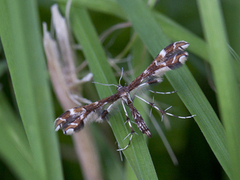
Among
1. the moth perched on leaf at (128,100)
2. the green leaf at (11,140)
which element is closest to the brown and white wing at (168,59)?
the moth perched on leaf at (128,100)

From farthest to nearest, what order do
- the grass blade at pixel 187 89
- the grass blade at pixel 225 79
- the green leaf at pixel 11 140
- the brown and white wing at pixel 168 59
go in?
the green leaf at pixel 11 140, the brown and white wing at pixel 168 59, the grass blade at pixel 187 89, the grass blade at pixel 225 79

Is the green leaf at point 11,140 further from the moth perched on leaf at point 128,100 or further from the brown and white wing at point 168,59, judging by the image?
the brown and white wing at point 168,59

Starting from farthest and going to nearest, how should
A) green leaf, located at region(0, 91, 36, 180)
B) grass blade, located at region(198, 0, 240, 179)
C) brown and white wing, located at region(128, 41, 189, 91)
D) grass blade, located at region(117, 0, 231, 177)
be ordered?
1. green leaf, located at region(0, 91, 36, 180)
2. brown and white wing, located at region(128, 41, 189, 91)
3. grass blade, located at region(117, 0, 231, 177)
4. grass blade, located at region(198, 0, 240, 179)

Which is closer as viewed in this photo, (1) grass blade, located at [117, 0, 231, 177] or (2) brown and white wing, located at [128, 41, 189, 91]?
(1) grass blade, located at [117, 0, 231, 177]

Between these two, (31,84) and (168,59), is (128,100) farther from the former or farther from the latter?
(31,84)

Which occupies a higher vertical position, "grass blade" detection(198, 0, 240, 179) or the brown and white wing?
the brown and white wing

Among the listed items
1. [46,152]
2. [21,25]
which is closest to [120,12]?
[21,25]

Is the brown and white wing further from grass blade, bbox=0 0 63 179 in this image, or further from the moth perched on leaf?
grass blade, bbox=0 0 63 179

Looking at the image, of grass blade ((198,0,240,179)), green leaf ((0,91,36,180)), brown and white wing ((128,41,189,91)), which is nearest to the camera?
grass blade ((198,0,240,179))

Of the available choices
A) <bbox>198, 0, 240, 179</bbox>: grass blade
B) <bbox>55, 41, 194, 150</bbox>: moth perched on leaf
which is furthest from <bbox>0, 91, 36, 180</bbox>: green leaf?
<bbox>198, 0, 240, 179</bbox>: grass blade
